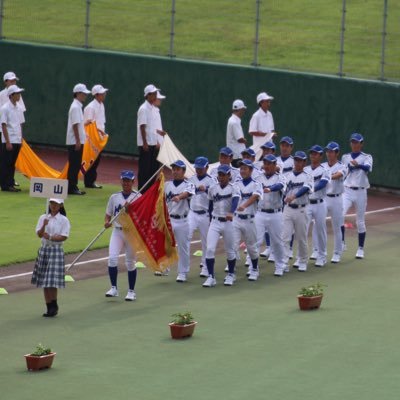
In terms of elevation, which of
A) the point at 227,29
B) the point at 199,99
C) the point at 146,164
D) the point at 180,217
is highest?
the point at 227,29

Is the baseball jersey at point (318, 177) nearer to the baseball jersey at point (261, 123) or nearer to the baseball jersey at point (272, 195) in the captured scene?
the baseball jersey at point (272, 195)

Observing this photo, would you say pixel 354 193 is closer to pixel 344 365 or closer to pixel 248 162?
pixel 248 162

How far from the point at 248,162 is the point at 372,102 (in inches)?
388

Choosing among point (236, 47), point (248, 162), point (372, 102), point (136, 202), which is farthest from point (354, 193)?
point (236, 47)

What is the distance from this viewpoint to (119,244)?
20234 mm

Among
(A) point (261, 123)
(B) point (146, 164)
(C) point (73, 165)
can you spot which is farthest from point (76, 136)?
(A) point (261, 123)

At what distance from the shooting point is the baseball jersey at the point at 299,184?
2233 cm

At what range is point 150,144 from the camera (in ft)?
95.3

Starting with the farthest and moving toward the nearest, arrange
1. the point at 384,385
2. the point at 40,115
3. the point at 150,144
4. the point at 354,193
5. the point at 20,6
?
the point at 20,6
the point at 40,115
the point at 150,144
the point at 354,193
the point at 384,385

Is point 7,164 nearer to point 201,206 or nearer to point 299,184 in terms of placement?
point 201,206

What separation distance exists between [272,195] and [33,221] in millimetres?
5941

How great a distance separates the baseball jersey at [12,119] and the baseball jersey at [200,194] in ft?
26.8

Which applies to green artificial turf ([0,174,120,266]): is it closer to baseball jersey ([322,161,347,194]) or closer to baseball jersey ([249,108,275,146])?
baseball jersey ([249,108,275,146])

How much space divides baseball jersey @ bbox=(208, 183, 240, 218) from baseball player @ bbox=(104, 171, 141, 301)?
4.44 feet
